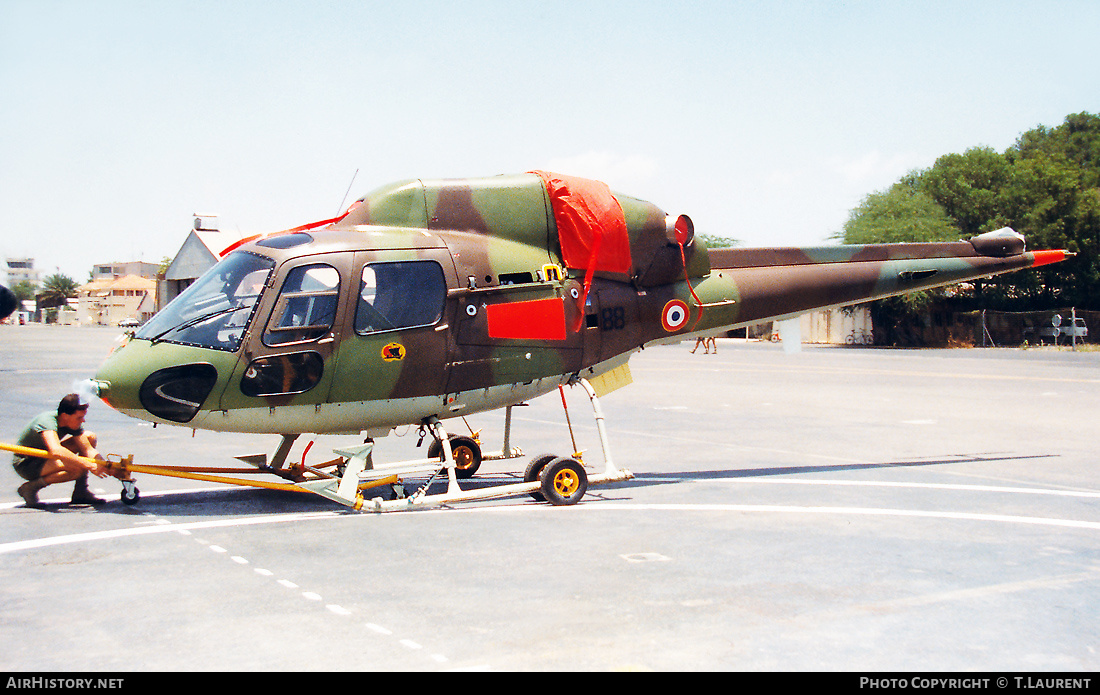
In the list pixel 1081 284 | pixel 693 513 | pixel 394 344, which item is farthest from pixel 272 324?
pixel 1081 284

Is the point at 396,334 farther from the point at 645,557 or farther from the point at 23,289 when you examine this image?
the point at 23,289

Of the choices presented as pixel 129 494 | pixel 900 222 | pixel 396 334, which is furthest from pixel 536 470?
pixel 900 222

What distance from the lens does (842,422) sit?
17.7m

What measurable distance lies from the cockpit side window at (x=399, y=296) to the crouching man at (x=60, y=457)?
126 inches

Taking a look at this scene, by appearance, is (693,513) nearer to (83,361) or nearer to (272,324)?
(272,324)

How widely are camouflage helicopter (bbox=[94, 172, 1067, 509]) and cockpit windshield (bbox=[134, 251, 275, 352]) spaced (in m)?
0.02

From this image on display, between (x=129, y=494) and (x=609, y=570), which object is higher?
(x=129, y=494)

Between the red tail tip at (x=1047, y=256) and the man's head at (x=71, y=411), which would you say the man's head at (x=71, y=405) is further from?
the red tail tip at (x=1047, y=256)

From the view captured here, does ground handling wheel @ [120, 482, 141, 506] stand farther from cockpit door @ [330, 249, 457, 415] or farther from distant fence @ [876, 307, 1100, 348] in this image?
distant fence @ [876, 307, 1100, 348]

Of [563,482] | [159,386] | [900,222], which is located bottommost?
[563,482]

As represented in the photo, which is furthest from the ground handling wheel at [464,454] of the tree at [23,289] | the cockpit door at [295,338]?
the tree at [23,289]

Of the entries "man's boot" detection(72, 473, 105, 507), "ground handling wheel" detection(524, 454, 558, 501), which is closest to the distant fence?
"ground handling wheel" detection(524, 454, 558, 501)

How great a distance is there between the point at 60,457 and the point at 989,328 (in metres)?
59.1

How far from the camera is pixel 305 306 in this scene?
30.4 ft
